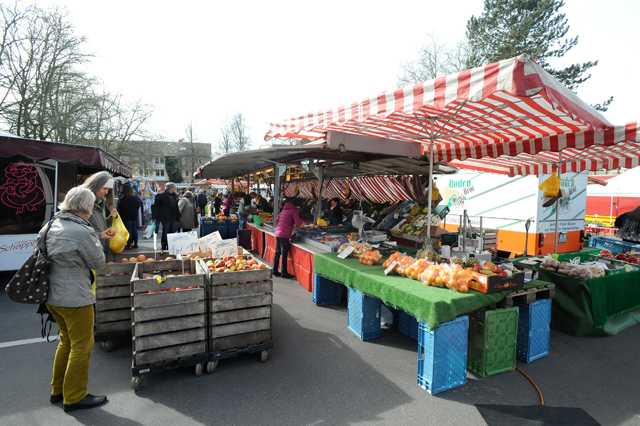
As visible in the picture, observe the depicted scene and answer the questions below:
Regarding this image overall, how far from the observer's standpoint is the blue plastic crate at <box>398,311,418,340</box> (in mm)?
4202

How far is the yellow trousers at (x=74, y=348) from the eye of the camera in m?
2.68

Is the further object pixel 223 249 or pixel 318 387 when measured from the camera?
pixel 223 249

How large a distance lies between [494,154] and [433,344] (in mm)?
3755

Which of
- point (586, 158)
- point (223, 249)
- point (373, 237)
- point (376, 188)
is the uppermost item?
point (586, 158)

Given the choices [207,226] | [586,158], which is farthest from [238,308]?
[207,226]

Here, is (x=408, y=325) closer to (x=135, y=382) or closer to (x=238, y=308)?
(x=238, y=308)

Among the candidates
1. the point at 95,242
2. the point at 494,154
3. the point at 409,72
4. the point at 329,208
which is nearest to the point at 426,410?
the point at 95,242

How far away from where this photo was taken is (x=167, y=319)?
3.16 metres

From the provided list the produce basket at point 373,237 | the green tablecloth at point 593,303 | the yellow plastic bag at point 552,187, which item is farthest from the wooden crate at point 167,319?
the yellow plastic bag at point 552,187

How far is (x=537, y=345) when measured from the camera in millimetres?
3787

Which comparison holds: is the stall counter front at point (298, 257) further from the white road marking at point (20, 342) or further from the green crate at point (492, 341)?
the white road marking at point (20, 342)

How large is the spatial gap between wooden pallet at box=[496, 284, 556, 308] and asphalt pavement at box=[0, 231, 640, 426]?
2.31 ft

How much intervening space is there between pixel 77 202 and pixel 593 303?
19.6 ft

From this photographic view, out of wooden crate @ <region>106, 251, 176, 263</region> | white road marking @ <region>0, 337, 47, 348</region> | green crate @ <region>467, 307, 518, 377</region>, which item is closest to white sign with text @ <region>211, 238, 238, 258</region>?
wooden crate @ <region>106, 251, 176, 263</region>
